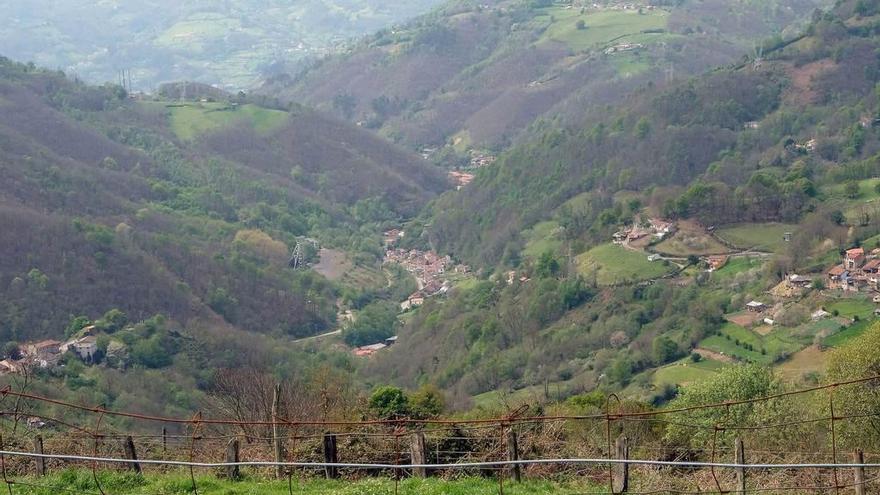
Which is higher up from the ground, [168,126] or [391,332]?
[168,126]

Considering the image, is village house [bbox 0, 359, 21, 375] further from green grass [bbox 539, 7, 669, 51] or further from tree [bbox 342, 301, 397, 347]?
green grass [bbox 539, 7, 669, 51]

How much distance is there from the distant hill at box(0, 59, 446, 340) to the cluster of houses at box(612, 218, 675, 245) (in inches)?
792

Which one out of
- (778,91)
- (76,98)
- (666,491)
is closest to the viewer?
(666,491)

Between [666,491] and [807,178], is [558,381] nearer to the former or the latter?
[807,178]

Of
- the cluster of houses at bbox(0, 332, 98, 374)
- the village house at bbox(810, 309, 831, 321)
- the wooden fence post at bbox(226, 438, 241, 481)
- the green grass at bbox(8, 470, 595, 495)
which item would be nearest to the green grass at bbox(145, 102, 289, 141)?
the cluster of houses at bbox(0, 332, 98, 374)

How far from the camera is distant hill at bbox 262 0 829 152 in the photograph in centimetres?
14412

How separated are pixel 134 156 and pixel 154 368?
5122 cm

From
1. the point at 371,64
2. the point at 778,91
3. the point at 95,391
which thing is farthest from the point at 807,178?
the point at 371,64

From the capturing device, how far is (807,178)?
235ft

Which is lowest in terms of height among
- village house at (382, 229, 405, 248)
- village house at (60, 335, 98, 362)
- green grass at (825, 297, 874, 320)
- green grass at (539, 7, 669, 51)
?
village house at (382, 229, 405, 248)

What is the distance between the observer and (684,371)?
154 feet

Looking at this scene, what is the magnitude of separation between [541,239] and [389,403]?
57873mm

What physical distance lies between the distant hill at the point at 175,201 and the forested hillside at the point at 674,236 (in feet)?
34.9

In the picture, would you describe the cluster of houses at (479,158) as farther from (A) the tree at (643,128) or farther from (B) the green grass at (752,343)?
(B) the green grass at (752,343)
